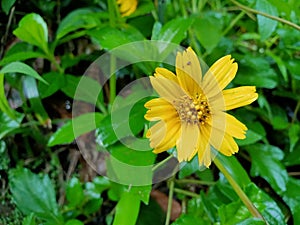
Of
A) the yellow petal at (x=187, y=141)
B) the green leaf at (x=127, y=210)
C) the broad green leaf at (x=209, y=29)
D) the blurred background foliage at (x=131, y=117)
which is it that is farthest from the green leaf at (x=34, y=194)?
the broad green leaf at (x=209, y=29)

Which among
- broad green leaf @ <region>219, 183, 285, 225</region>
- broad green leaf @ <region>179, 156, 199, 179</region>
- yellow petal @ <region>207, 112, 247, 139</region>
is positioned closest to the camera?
yellow petal @ <region>207, 112, 247, 139</region>

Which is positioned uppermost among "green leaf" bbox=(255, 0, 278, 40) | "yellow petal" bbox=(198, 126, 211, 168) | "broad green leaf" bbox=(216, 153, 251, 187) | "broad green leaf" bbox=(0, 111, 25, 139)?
"green leaf" bbox=(255, 0, 278, 40)

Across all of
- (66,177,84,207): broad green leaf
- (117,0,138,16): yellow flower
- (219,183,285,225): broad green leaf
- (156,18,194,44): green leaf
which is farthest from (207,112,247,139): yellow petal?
(117,0,138,16): yellow flower

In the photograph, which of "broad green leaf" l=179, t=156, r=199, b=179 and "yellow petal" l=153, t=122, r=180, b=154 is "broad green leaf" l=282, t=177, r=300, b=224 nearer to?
"broad green leaf" l=179, t=156, r=199, b=179

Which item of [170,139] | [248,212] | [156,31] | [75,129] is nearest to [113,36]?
[156,31]

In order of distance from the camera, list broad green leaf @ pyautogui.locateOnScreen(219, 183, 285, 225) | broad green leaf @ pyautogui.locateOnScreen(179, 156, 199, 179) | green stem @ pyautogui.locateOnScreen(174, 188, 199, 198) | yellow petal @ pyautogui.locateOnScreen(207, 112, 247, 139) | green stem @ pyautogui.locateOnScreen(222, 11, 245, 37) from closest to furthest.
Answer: yellow petal @ pyautogui.locateOnScreen(207, 112, 247, 139) → broad green leaf @ pyautogui.locateOnScreen(219, 183, 285, 225) → broad green leaf @ pyautogui.locateOnScreen(179, 156, 199, 179) → green stem @ pyautogui.locateOnScreen(174, 188, 199, 198) → green stem @ pyautogui.locateOnScreen(222, 11, 245, 37)

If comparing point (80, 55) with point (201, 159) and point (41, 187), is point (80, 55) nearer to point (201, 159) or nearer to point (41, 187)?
point (41, 187)

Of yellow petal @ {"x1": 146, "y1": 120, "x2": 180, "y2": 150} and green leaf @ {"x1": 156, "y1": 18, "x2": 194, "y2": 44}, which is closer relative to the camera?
yellow petal @ {"x1": 146, "y1": 120, "x2": 180, "y2": 150}

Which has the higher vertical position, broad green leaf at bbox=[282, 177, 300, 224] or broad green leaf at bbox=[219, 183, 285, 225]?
broad green leaf at bbox=[219, 183, 285, 225]
